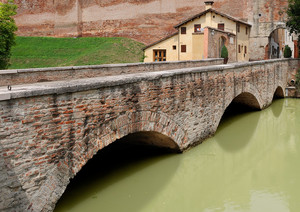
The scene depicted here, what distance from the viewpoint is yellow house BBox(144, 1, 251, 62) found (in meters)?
20.1

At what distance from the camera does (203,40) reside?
2011 cm

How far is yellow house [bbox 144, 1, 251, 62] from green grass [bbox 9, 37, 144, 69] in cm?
242

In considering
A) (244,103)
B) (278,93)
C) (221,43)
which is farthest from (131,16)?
(244,103)

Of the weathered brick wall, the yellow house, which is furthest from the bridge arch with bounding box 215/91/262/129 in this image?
the yellow house

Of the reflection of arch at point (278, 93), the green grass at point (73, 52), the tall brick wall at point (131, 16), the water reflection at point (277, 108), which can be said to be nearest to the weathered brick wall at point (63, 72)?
the water reflection at point (277, 108)

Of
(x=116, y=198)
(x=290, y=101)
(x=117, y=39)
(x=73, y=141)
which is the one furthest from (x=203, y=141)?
(x=117, y=39)

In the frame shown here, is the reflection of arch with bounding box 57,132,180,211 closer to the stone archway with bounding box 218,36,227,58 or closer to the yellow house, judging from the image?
the yellow house

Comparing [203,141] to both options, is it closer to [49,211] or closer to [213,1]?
[49,211]

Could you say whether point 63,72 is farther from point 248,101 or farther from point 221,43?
point 221,43

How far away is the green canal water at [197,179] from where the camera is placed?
5.96 meters

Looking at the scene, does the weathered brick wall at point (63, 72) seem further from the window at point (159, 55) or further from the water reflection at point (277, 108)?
the window at point (159, 55)

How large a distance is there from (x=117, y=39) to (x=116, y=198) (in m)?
25.8

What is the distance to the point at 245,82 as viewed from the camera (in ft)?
38.5

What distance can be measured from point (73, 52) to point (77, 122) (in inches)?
986
